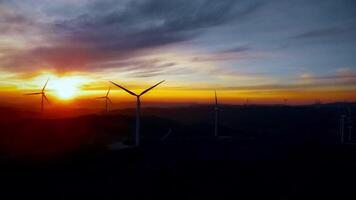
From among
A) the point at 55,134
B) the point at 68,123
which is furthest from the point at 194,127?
the point at 55,134

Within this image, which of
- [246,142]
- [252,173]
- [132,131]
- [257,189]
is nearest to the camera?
[257,189]

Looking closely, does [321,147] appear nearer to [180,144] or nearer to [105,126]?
[180,144]

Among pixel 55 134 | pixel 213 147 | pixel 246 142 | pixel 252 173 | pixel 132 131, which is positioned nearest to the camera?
pixel 252 173

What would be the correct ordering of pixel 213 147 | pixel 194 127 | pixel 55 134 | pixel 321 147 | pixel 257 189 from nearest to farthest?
pixel 257 189
pixel 321 147
pixel 213 147
pixel 55 134
pixel 194 127

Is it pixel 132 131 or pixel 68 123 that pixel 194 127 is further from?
pixel 68 123

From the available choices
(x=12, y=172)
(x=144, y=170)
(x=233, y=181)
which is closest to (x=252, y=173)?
(x=233, y=181)

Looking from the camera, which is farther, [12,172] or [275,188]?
[12,172]

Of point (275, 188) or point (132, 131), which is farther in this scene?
point (132, 131)

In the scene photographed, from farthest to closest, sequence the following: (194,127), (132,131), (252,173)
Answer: (194,127)
(132,131)
(252,173)
